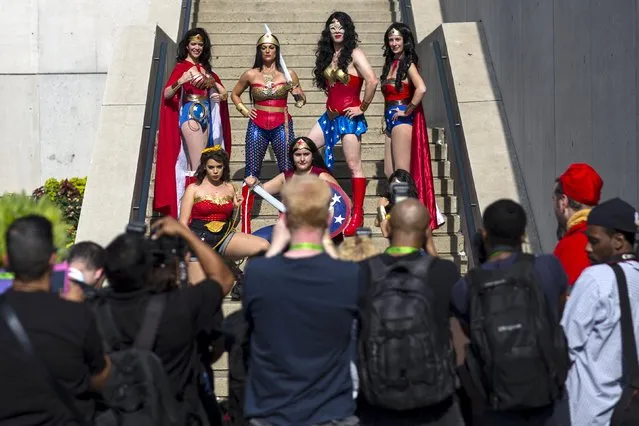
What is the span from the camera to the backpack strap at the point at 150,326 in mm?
5191

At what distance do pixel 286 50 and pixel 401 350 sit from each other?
912 centimetres

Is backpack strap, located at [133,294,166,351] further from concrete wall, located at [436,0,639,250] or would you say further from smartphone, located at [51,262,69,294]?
concrete wall, located at [436,0,639,250]

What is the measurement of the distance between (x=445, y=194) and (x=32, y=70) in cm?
694

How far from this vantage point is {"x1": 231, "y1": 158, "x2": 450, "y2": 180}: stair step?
1146cm

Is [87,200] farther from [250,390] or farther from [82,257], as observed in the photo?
[250,390]

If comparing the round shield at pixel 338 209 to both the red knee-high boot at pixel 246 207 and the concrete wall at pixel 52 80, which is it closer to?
the red knee-high boot at pixel 246 207

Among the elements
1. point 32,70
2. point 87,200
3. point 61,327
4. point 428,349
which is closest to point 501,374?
point 428,349

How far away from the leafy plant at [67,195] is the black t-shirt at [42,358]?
26.5ft

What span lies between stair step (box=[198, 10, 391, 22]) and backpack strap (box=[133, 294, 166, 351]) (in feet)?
31.8

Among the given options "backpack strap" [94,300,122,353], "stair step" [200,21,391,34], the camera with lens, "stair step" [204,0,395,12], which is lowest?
"backpack strap" [94,300,122,353]

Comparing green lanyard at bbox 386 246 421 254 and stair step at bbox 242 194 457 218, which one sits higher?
stair step at bbox 242 194 457 218

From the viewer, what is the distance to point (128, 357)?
5145 millimetres

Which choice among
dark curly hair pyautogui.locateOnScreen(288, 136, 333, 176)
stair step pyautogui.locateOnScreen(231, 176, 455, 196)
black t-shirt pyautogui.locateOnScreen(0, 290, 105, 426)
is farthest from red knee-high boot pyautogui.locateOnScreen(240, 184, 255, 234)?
black t-shirt pyautogui.locateOnScreen(0, 290, 105, 426)

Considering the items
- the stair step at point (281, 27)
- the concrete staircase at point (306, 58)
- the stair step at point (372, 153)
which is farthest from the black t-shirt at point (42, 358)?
the stair step at point (281, 27)
